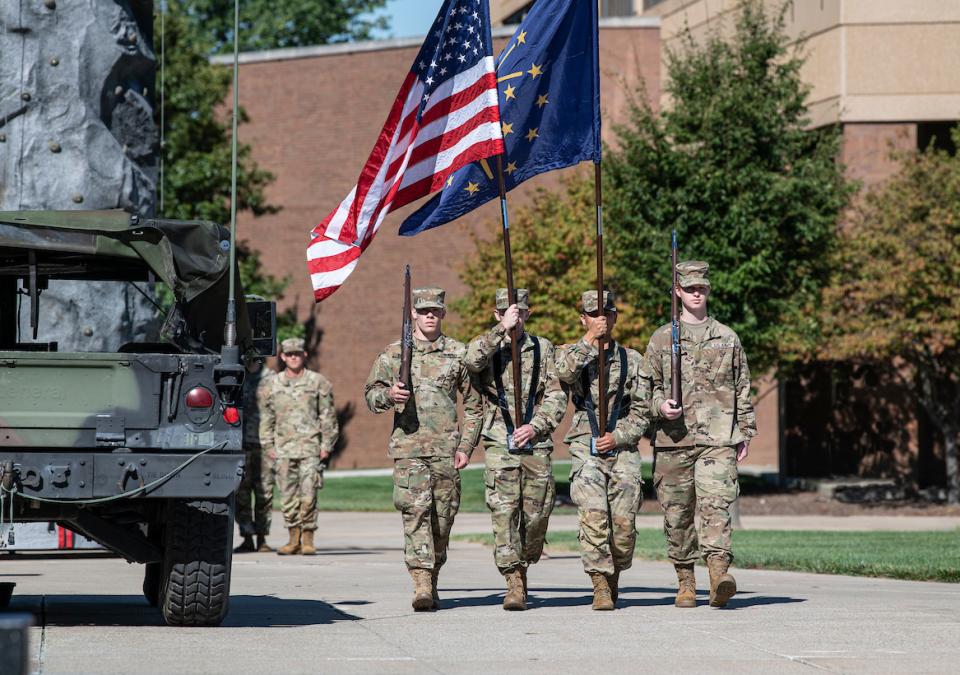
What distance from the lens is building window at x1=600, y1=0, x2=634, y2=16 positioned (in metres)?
45.5

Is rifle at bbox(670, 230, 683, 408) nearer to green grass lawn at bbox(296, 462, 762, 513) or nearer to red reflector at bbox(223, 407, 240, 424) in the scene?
red reflector at bbox(223, 407, 240, 424)

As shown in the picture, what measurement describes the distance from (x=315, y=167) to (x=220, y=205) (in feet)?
20.6

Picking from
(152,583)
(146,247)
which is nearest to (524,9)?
(152,583)

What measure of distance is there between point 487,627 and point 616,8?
38.7 m

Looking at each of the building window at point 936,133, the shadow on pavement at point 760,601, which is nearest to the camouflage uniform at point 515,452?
the shadow on pavement at point 760,601

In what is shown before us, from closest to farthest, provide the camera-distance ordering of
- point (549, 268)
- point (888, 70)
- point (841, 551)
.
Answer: point (841, 551), point (888, 70), point (549, 268)

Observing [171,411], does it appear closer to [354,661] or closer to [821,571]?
[354,661]

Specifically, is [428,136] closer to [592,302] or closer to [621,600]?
[592,302]

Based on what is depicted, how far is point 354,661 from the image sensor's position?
27.3 ft

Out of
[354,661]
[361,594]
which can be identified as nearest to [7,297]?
[361,594]

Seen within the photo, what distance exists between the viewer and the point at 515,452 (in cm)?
1089

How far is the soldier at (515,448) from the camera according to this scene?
35.6 feet

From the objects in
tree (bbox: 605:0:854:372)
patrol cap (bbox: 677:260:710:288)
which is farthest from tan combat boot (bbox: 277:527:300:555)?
tree (bbox: 605:0:854:372)

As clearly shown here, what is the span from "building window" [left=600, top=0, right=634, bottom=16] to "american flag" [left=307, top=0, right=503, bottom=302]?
34250mm
